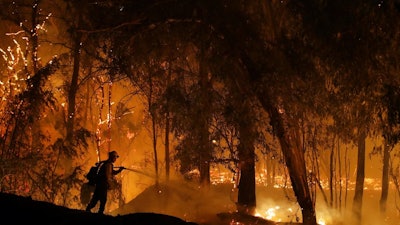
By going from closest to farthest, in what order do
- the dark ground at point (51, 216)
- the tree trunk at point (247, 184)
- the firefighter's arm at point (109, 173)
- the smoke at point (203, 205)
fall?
the dark ground at point (51, 216) → the firefighter's arm at point (109, 173) → the tree trunk at point (247, 184) → the smoke at point (203, 205)

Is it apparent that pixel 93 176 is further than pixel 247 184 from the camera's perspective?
No

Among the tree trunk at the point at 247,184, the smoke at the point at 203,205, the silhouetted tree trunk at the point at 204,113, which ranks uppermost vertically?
the silhouetted tree trunk at the point at 204,113

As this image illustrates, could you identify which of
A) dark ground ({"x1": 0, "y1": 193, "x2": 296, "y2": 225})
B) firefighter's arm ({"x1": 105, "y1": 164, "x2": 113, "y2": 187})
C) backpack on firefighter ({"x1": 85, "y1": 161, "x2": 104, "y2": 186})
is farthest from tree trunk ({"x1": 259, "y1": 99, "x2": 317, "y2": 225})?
dark ground ({"x1": 0, "y1": 193, "x2": 296, "y2": 225})

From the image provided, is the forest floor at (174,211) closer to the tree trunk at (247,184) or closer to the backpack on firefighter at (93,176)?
the tree trunk at (247,184)

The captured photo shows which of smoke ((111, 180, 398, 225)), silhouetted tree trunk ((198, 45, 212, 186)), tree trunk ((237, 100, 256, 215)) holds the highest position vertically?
silhouetted tree trunk ((198, 45, 212, 186))

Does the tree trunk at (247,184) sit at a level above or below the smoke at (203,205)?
above

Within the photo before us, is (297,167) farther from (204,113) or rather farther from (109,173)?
(109,173)

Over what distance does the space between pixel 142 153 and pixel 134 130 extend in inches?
105

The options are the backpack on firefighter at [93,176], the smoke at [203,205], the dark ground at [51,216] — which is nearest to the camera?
the dark ground at [51,216]

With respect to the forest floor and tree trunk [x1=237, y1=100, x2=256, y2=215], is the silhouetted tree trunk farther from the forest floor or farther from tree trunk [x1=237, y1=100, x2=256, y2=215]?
the forest floor

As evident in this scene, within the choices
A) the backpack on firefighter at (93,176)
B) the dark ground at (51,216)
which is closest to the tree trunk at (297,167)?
the backpack on firefighter at (93,176)

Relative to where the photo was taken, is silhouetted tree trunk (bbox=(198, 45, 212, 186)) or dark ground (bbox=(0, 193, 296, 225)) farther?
silhouetted tree trunk (bbox=(198, 45, 212, 186))

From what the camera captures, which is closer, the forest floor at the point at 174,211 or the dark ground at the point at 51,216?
the dark ground at the point at 51,216

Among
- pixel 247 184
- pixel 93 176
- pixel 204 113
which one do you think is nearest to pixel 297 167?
pixel 204 113
